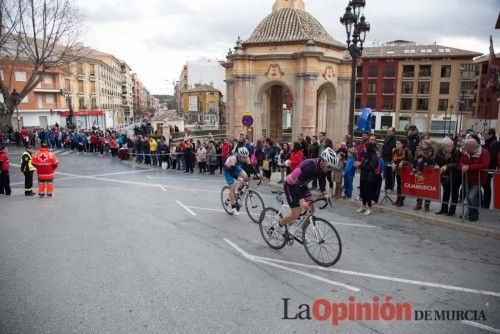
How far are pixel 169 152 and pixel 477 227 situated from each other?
15.8 meters

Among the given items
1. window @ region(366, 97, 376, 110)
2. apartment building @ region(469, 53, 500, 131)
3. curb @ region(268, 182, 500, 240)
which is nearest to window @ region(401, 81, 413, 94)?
window @ region(366, 97, 376, 110)

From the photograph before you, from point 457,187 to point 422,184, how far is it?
791 mm

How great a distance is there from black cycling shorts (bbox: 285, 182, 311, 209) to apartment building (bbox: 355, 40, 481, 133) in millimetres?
58735

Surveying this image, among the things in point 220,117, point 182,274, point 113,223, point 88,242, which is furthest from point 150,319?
point 220,117

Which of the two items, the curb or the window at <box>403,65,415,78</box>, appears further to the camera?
the window at <box>403,65,415,78</box>

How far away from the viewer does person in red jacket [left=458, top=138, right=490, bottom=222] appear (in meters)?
7.87

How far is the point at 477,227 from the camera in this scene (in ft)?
25.0

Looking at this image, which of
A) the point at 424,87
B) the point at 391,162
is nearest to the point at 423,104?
the point at 424,87

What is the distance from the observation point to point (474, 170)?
26.1 feet

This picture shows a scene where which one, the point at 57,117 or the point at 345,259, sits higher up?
the point at 57,117

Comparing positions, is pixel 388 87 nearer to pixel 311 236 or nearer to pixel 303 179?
pixel 303 179

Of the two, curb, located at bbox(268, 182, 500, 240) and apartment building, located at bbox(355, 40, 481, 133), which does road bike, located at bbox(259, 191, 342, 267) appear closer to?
curb, located at bbox(268, 182, 500, 240)

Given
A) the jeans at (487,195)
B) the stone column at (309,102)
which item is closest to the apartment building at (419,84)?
the stone column at (309,102)

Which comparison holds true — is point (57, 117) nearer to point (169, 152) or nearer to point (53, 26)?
point (53, 26)
